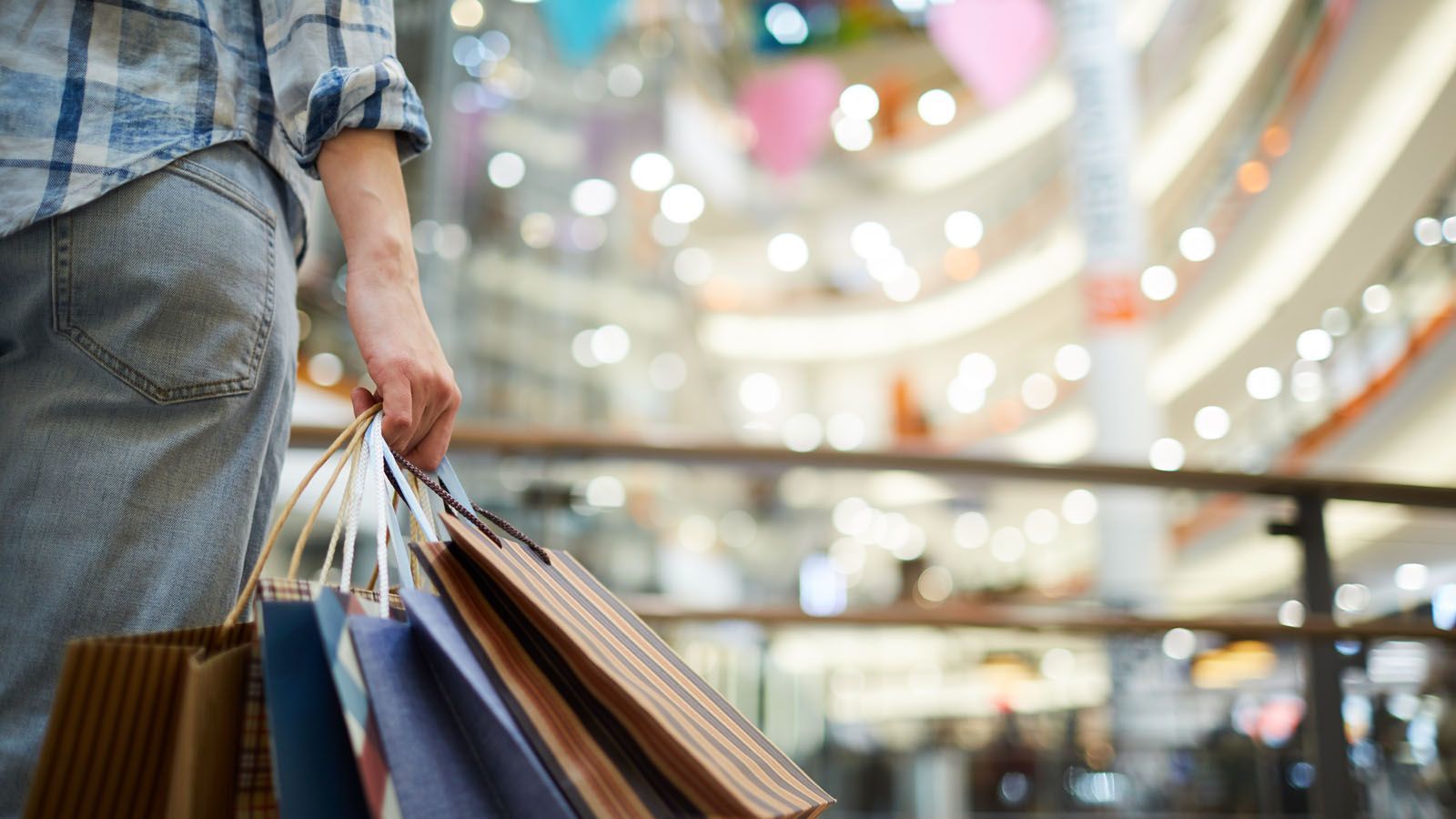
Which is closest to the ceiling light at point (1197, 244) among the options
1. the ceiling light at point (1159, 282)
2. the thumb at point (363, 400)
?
the ceiling light at point (1159, 282)

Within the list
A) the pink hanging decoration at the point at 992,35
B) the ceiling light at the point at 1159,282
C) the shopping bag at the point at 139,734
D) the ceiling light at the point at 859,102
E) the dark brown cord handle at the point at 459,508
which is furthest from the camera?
the ceiling light at the point at 859,102

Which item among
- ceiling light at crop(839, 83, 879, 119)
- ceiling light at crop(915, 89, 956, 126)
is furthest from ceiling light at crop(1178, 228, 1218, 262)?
ceiling light at crop(839, 83, 879, 119)

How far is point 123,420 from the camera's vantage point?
722 millimetres

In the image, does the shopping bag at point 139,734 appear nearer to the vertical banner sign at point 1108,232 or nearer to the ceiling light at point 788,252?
the vertical banner sign at point 1108,232

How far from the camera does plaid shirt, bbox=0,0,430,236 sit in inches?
29.0

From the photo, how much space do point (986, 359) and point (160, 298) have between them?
2160 cm

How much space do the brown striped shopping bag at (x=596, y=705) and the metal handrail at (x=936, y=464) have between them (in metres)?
1.38

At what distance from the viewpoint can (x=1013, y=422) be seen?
64.4 ft

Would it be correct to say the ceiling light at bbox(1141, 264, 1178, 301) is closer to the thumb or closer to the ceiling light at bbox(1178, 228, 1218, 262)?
the ceiling light at bbox(1178, 228, 1218, 262)

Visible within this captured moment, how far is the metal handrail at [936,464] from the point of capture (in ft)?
6.66

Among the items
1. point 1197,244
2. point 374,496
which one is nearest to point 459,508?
point 374,496

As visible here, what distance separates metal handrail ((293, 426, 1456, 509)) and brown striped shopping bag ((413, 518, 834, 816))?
1378 millimetres

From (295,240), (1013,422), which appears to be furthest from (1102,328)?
(1013,422)

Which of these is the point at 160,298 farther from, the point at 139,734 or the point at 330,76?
the point at 139,734
